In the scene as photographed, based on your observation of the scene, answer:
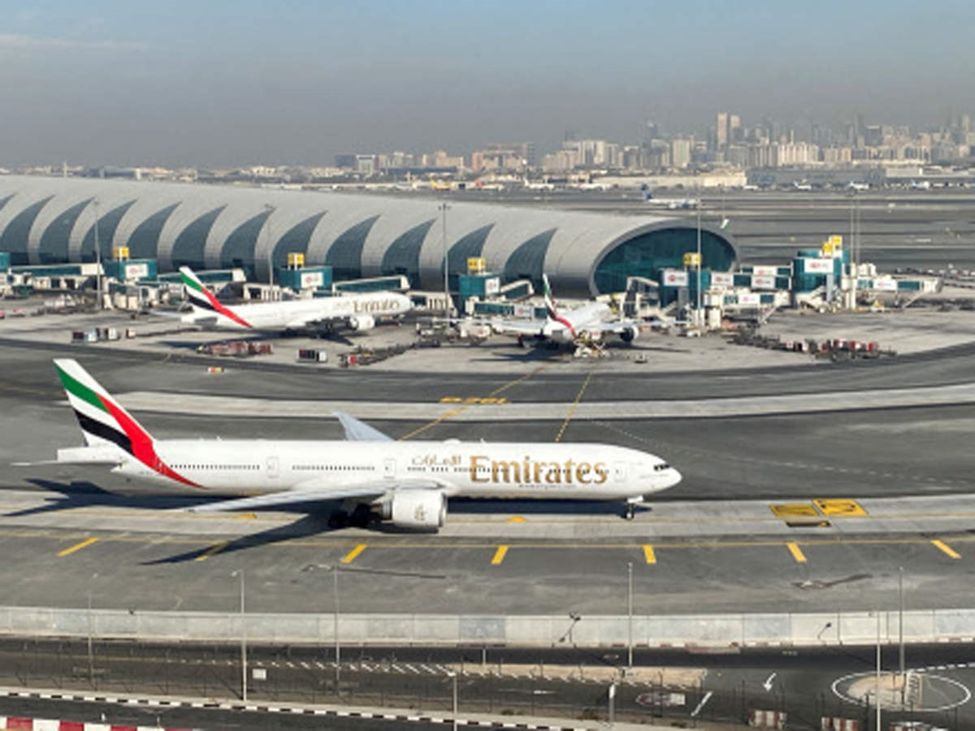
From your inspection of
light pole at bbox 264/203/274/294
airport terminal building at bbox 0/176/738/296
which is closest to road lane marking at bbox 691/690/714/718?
airport terminal building at bbox 0/176/738/296

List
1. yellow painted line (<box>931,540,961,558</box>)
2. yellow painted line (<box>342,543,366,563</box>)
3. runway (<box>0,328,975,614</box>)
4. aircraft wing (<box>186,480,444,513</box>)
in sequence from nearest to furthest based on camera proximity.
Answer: runway (<box>0,328,975,614</box>)
yellow painted line (<box>931,540,961,558</box>)
yellow painted line (<box>342,543,366,563</box>)
aircraft wing (<box>186,480,444,513</box>)

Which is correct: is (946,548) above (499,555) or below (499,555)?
below

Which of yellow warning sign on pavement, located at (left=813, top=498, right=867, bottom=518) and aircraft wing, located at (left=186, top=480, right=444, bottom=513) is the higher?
aircraft wing, located at (left=186, top=480, right=444, bottom=513)

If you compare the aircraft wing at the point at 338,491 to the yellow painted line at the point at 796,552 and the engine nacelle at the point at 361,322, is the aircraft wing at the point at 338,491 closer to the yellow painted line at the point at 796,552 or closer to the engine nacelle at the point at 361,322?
the yellow painted line at the point at 796,552

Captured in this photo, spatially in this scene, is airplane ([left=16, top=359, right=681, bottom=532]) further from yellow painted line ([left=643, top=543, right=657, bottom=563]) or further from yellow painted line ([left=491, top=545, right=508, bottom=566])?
yellow painted line ([left=491, top=545, right=508, bottom=566])

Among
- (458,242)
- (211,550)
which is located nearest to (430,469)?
(211,550)

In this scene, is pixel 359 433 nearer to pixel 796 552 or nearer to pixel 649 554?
pixel 649 554

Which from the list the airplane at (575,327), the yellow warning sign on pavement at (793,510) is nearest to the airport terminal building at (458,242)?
the airplane at (575,327)
